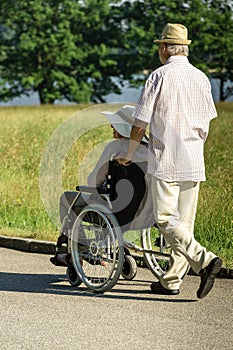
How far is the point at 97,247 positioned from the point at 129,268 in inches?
22.3

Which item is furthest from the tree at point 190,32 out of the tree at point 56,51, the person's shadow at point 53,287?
the person's shadow at point 53,287

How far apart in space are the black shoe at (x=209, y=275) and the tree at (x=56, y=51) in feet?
186

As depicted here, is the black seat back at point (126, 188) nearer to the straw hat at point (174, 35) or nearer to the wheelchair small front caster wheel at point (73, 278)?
the wheelchair small front caster wheel at point (73, 278)

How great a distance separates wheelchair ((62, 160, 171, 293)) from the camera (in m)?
7.25

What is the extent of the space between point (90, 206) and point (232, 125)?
20262mm

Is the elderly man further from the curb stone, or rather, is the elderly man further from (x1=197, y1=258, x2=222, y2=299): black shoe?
the curb stone

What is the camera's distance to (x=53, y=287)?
7723mm

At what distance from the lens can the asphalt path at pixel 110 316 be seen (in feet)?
19.3

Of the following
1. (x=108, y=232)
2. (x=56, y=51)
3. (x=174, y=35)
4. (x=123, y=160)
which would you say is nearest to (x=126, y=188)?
(x=123, y=160)

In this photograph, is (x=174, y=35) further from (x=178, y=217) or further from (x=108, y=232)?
(x=108, y=232)

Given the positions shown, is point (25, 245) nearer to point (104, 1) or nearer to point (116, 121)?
point (116, 121)

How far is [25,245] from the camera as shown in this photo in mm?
9695

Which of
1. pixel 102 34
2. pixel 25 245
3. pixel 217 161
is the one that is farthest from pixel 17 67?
pixel 25 245

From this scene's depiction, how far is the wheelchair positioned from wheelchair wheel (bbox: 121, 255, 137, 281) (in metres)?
0.19
